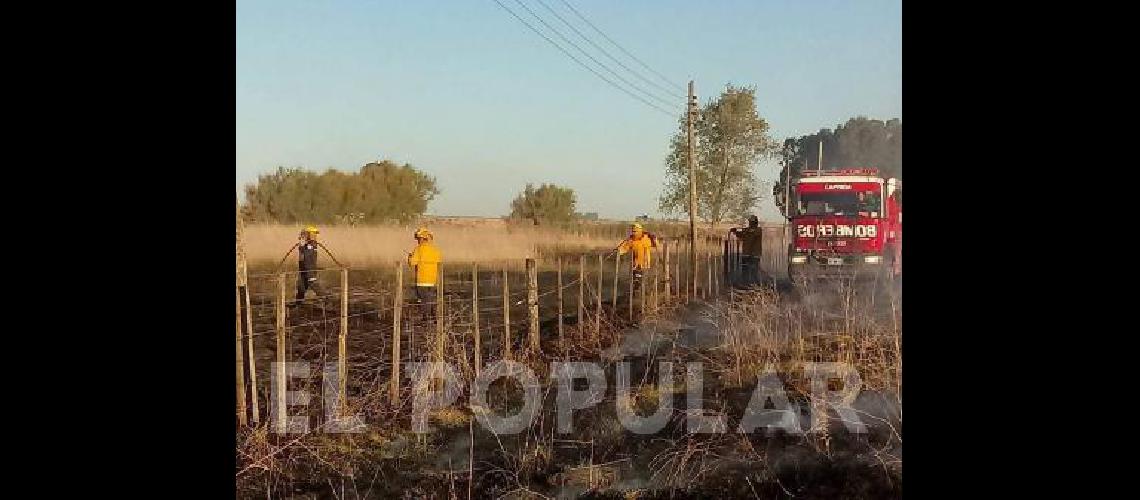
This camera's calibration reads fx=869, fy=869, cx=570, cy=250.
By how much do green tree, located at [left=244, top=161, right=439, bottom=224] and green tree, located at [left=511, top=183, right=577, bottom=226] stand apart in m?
5.65

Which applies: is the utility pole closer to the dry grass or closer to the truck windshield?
the truck windshield

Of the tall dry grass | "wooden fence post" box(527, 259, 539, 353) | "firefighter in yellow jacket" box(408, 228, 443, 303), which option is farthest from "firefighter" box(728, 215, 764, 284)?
the tall dry grass

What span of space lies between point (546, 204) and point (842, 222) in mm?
28634

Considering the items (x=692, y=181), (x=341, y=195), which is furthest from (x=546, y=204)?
(x=692, y=181)

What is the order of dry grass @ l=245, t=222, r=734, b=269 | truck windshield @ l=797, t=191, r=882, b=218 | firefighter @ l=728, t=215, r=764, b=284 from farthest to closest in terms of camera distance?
1. dry grass @ l=245, t=222, r=734, b=269
2. truck windshield @ l=797, t=191, r=882, b=218
3. firefighter @ l=728, t=215, r=764, b=284

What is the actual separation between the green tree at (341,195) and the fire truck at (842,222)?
2533cm

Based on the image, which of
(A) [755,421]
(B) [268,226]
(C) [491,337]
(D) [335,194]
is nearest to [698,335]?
(C) [491,337]

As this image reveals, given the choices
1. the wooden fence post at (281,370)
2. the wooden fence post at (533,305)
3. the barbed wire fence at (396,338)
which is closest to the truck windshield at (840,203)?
the barbed wire fence at (396,338)

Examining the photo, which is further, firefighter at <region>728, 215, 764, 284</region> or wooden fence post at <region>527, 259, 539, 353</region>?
firefighter at <region>728, 215, 764, 284</region>

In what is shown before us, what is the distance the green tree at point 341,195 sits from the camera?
1495 inches

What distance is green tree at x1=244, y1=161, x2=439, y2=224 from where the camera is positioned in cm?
3797

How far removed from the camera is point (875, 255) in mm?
16500
